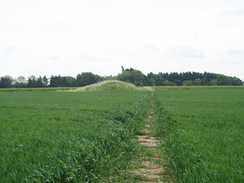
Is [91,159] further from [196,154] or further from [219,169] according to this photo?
[219,169]

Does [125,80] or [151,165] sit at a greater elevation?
[125,80]

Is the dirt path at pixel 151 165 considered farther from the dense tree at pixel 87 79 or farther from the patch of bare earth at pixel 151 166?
the dense tree at pixel 87 79

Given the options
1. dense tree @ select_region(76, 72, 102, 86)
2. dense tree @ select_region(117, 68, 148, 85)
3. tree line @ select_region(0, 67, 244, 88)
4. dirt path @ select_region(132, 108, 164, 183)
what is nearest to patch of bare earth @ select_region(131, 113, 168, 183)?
dirt path @ select_region(132, 108, 164, 183)

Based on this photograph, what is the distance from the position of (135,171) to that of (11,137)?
11.8 ft

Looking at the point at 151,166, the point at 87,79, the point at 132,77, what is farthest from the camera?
the point at 87,79

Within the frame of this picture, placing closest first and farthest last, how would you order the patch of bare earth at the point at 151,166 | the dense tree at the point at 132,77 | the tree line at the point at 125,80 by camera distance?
the patch of bare earth at the point at 151,166 < the tree line at the point at 125,80 < the dense tree at the point at 132,77

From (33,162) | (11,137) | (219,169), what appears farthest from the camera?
(11,137)

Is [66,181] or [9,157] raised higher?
[9,157]

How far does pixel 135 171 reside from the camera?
525 cm

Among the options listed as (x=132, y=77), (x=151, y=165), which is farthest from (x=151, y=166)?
(x=132, y=77)

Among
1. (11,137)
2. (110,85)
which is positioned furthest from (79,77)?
(11,137)

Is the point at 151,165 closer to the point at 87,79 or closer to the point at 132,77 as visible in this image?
the point at 132,77

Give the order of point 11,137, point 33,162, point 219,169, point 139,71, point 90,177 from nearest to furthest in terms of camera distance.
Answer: point 219,169
point 33,162
point 90,177
point 11,137
point 139,71

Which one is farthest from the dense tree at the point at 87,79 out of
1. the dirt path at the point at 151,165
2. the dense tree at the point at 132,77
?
the dirt path at the point at 151,165
